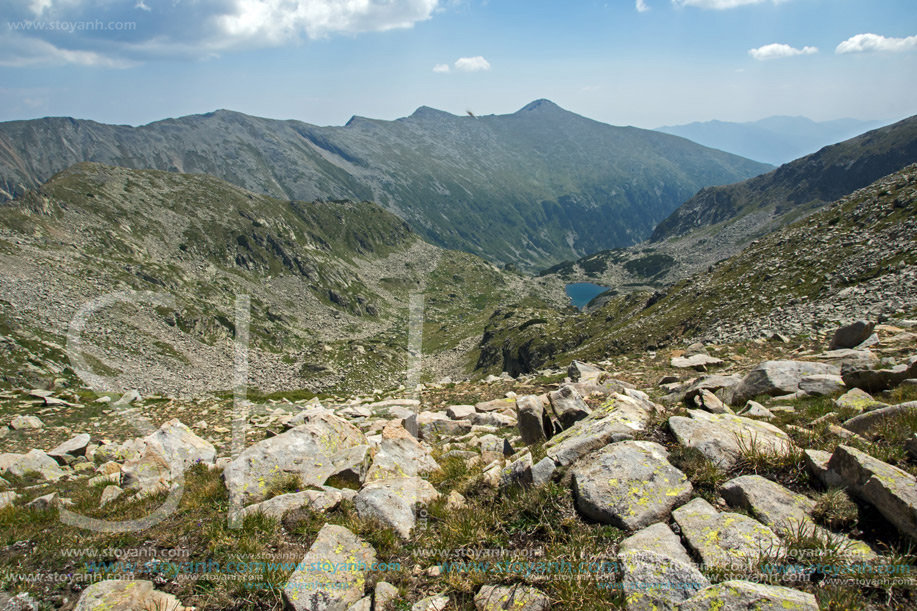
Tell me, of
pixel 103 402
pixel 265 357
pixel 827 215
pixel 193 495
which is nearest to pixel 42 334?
pixel 265 357

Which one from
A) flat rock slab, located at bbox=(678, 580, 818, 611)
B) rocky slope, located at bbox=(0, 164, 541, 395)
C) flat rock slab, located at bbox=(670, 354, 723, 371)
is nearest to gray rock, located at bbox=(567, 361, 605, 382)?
flat rock slab, located at bbox=(670, 354, 723, 371)

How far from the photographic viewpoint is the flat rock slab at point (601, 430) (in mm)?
8820

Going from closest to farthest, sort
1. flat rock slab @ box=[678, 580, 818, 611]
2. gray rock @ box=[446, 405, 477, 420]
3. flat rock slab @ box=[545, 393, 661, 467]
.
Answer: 1. flat rock slab @ box=[678, 580, 818, 611]
2. flat rock slab @ box=[545, 393, 661, 467]
3. gray rock @ box=[446, 405, 477, 420]

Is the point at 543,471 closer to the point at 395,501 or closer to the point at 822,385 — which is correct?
the point at 395,501

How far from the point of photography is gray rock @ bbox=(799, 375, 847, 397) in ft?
40.2

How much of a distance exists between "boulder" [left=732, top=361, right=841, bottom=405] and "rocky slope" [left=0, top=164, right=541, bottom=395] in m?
40.0

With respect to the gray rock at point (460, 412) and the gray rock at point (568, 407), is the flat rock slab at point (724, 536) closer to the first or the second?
the gray rock at point (568, 407)

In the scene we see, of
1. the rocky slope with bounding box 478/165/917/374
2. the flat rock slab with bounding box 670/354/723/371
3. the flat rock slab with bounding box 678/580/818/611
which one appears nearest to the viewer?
the flat rock slab with bounding box 678/580/818/611

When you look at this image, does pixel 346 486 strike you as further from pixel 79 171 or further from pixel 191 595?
pixel 79 171

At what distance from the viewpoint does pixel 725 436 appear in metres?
8.49

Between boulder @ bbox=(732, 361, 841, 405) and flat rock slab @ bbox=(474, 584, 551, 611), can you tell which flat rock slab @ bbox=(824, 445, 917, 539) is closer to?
flat rock slab @ bbox=(474, 584, 551, 611)

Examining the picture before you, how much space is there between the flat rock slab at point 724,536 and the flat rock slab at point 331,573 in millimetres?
4892

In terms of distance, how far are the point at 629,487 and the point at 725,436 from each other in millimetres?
2610

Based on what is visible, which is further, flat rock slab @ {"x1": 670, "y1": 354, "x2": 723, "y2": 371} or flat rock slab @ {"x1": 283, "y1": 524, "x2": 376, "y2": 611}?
flat rock slab @ {"x1": 670, "y1": 354, "x2": 723, "y2": 371}
